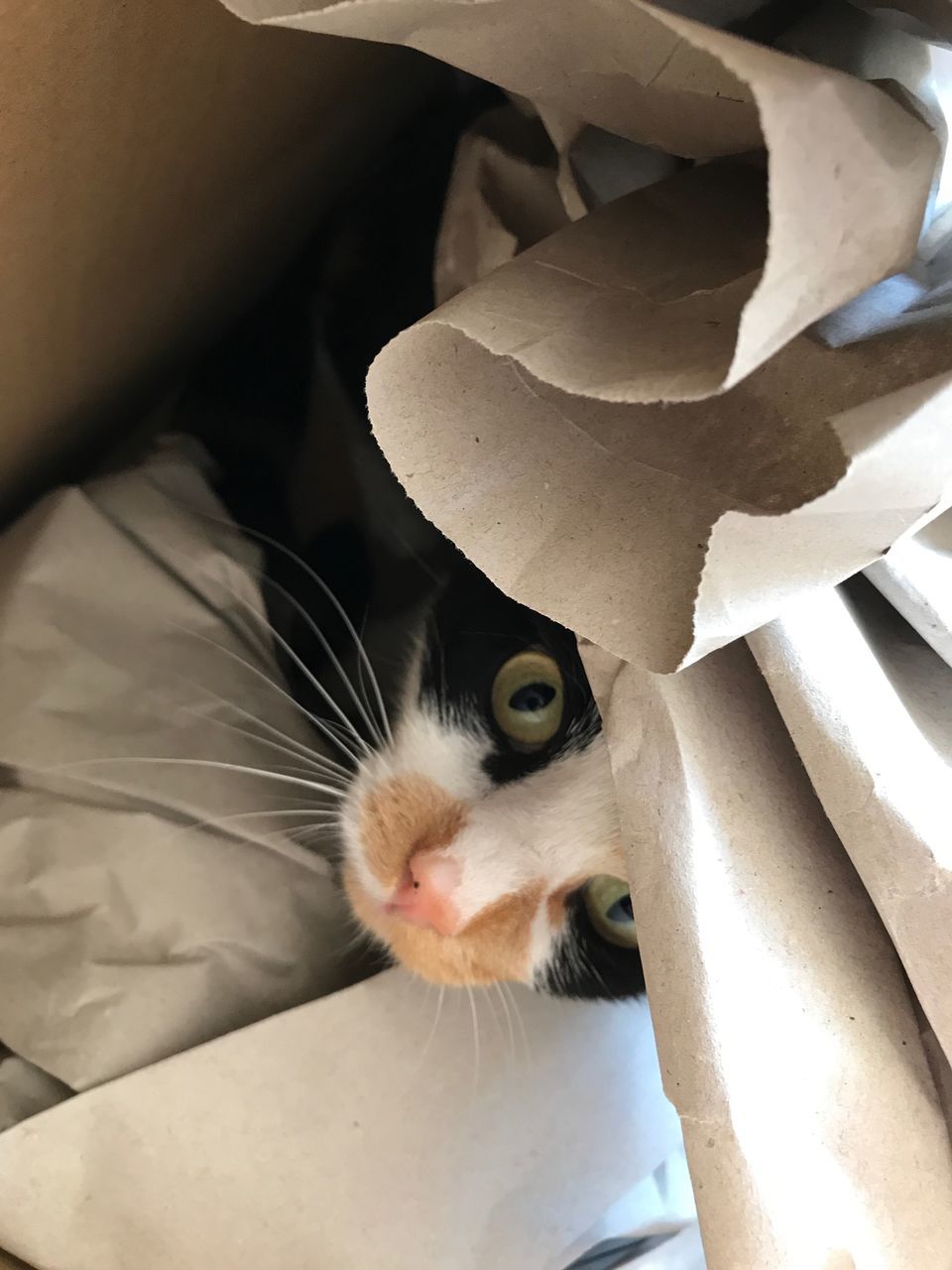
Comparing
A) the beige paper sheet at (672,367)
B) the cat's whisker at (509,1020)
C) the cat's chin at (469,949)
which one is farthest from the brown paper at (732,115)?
the cat's whisker at (509,1020)

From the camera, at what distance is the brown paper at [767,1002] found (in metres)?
0.42

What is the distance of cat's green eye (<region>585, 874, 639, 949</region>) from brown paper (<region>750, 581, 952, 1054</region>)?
352mm

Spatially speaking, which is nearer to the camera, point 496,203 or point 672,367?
point 672,367

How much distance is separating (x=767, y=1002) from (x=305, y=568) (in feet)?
1.85

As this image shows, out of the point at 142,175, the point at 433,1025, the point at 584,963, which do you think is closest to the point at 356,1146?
the point at 433,1025

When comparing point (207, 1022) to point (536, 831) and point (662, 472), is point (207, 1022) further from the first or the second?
point (662, 472)

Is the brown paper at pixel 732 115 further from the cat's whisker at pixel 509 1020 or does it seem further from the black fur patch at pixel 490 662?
the cat's whisker at pixel 509 1020

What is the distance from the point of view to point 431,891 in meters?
0.70

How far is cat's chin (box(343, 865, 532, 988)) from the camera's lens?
28.5 inches

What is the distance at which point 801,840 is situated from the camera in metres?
0.47

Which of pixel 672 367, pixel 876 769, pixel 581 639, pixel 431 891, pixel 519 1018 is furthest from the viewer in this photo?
pixel 519 1018

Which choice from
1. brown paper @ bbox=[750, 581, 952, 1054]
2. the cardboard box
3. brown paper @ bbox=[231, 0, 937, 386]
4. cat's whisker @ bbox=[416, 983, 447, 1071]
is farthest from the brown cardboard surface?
cat's whisker @ bbox=[416, 983, 447, 1071]

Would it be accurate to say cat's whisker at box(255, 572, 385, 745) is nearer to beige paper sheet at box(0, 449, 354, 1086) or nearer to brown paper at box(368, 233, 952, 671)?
beige paper sheet at box(0, 449, 354, 1086)

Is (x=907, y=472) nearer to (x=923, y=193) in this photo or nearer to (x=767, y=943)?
(x=923, y=193)
